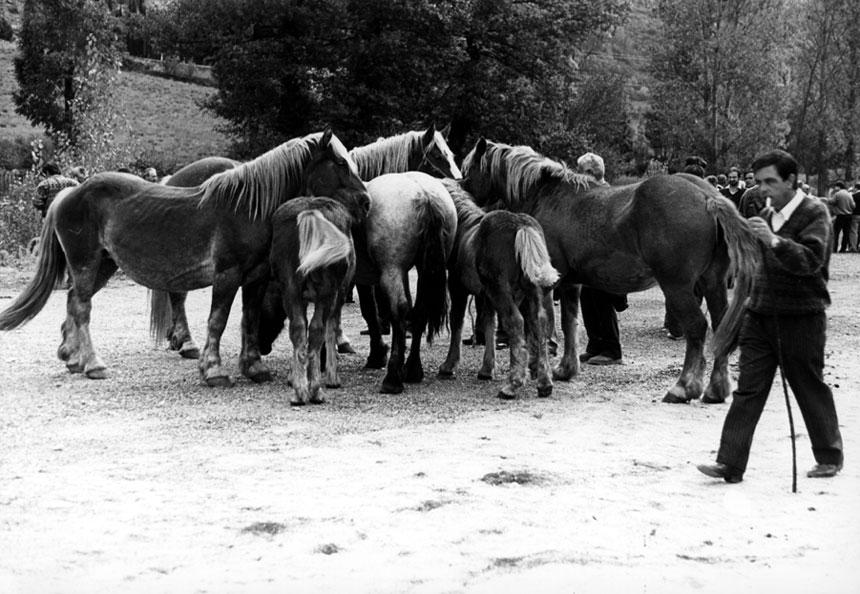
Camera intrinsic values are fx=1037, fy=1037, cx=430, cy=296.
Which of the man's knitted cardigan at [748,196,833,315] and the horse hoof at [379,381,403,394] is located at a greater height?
the man's knitted cardigan at [748,196,833,315]

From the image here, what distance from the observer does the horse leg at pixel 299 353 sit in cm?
878

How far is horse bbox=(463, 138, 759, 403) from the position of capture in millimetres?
8852

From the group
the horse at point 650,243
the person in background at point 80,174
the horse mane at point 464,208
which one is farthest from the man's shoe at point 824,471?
the person in background at point 80,174

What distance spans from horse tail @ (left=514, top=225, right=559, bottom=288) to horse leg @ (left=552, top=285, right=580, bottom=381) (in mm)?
995

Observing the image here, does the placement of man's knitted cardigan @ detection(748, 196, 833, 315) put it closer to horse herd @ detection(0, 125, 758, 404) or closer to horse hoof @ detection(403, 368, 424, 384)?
horse herd @ detection(0, 125, 758, 404)

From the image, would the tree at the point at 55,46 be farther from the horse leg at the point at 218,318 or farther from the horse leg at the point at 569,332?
the horse leg at the point at 569,332

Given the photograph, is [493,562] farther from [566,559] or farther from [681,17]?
[681,17]

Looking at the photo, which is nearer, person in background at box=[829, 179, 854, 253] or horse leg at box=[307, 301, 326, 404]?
horse leg at box=[307, 301, 326, 404]

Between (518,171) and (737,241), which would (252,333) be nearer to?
(518,171)

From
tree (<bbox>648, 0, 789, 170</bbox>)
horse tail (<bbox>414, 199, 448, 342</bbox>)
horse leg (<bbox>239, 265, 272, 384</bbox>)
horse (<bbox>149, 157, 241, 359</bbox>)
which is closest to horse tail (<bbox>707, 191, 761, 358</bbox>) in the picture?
horse tail (<bbox>414, 199, 448, 342</bbox>)

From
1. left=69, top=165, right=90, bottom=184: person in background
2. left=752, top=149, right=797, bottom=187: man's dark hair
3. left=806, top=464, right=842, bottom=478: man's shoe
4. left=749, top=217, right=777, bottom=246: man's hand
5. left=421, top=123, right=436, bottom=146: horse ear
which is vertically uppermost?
left=421, top=123, right=436, bottom=146: horse ear

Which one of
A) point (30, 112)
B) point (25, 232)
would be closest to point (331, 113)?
point (25, 232)

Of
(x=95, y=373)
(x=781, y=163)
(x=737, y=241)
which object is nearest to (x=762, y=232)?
(x=781, y=163)

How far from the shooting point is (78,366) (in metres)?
10.5
